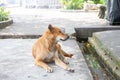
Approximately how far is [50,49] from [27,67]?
0.53 m

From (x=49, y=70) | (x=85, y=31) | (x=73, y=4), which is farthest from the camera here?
(x=73, y=4)

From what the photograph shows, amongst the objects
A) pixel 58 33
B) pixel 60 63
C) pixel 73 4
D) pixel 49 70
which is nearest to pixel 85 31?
pixel 60 63

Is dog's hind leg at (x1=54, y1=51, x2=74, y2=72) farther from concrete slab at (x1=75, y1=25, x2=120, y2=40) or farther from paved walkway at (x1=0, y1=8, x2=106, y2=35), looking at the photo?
paved walkway at (x1=0, y1=8, x2=106, y2=35)

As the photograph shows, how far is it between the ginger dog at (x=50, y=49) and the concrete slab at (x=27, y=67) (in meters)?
0.10

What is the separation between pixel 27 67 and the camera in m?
5.90

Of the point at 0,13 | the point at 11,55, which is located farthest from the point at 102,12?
the point at 11,55

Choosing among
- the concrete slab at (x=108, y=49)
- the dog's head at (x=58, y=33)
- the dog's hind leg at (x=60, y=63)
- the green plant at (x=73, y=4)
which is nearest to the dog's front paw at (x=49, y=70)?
the dog's hind leg at (x=60, y=63)

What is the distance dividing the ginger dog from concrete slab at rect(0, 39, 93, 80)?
95 millimetres

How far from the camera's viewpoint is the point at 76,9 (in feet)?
68.2

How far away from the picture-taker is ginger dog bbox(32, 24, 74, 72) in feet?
18.6

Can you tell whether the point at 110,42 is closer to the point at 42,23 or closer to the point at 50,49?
the point at 50,49

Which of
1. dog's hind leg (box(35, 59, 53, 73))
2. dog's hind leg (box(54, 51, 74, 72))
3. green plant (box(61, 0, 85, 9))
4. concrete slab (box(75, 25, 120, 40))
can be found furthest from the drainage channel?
green plant (box(61, 0, 85, 9))

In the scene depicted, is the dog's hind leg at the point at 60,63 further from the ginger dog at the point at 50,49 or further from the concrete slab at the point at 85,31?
the concrete slab at the point at 85,31

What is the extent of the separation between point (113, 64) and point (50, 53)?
1196mm
